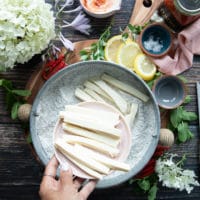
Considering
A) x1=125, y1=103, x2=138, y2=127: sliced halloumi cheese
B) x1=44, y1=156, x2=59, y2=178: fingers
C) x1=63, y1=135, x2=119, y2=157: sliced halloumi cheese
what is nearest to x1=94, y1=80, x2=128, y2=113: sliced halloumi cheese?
x1=125, y1=103, x2=138, y2=127: sliced halloumi cheese

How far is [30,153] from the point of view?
119 cm

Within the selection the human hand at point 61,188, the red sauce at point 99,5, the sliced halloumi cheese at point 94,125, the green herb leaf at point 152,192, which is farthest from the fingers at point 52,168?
the red sauce at point 99,5

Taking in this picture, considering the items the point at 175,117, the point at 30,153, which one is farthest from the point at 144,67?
the point at 30,153

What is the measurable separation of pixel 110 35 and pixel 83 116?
0.87ft

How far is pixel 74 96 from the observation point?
1144 mm

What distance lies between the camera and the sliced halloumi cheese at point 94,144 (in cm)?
102

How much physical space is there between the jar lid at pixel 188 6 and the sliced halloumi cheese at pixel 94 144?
38 centimetres

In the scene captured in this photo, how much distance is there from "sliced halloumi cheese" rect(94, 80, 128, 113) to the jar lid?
10.5 inches

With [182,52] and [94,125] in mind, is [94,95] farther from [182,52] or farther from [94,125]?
[182,52]

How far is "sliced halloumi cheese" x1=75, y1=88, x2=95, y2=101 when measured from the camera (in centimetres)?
112

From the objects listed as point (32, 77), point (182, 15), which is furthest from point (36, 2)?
point (182, 15)

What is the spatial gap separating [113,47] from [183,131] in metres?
0.30

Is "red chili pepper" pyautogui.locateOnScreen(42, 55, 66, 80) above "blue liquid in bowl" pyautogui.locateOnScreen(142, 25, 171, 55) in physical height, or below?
below

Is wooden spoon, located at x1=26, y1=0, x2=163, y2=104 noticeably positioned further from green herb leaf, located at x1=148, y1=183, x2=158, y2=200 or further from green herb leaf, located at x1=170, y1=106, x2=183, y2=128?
green herb leaf, located at x1=148, y1=183, x2=158, y2=200
